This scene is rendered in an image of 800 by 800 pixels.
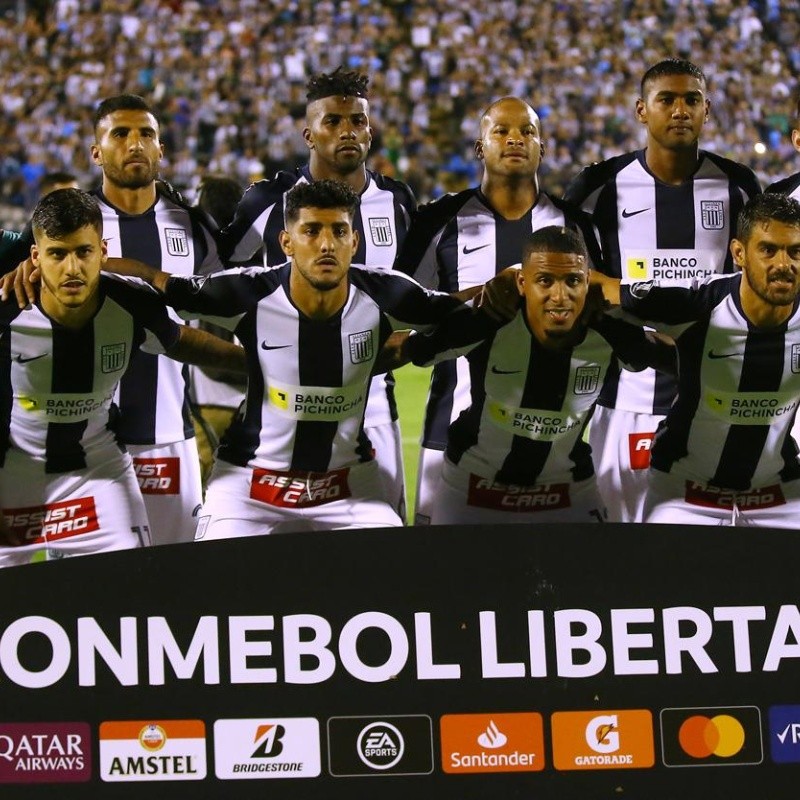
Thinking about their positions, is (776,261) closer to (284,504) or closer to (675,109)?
(675,109)

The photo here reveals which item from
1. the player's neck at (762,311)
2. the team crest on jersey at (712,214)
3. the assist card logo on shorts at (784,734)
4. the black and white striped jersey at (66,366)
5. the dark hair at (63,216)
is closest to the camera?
the assist card logo on shorts at (784,734)

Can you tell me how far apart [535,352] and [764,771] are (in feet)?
5.48

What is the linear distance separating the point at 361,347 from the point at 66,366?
3.18 feet

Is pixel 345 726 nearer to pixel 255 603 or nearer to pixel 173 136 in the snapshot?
pixel 255 603

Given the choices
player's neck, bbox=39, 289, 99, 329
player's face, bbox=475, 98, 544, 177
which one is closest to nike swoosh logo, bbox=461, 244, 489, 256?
player's face, bbox=475, 98, 544, 177

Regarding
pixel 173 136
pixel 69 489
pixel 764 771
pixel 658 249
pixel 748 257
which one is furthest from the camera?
pixel 173 136

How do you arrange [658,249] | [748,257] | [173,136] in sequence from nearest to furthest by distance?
[748,257], [658,249], [173,136]

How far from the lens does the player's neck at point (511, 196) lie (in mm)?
4921

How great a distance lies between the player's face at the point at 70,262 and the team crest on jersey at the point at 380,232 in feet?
4.61

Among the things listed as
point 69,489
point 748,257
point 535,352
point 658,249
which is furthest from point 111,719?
point 658,249

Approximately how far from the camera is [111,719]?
308 centimetres

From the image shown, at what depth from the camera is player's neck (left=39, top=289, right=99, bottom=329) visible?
4195mm

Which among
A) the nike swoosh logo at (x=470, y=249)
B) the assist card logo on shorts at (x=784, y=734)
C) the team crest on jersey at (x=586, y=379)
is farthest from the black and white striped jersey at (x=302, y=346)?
the assist card logo on shorts at (x=784, y=734)

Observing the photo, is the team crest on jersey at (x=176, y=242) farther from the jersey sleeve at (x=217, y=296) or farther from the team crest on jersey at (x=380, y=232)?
the jersey sleeve at (x=217, y=296)
